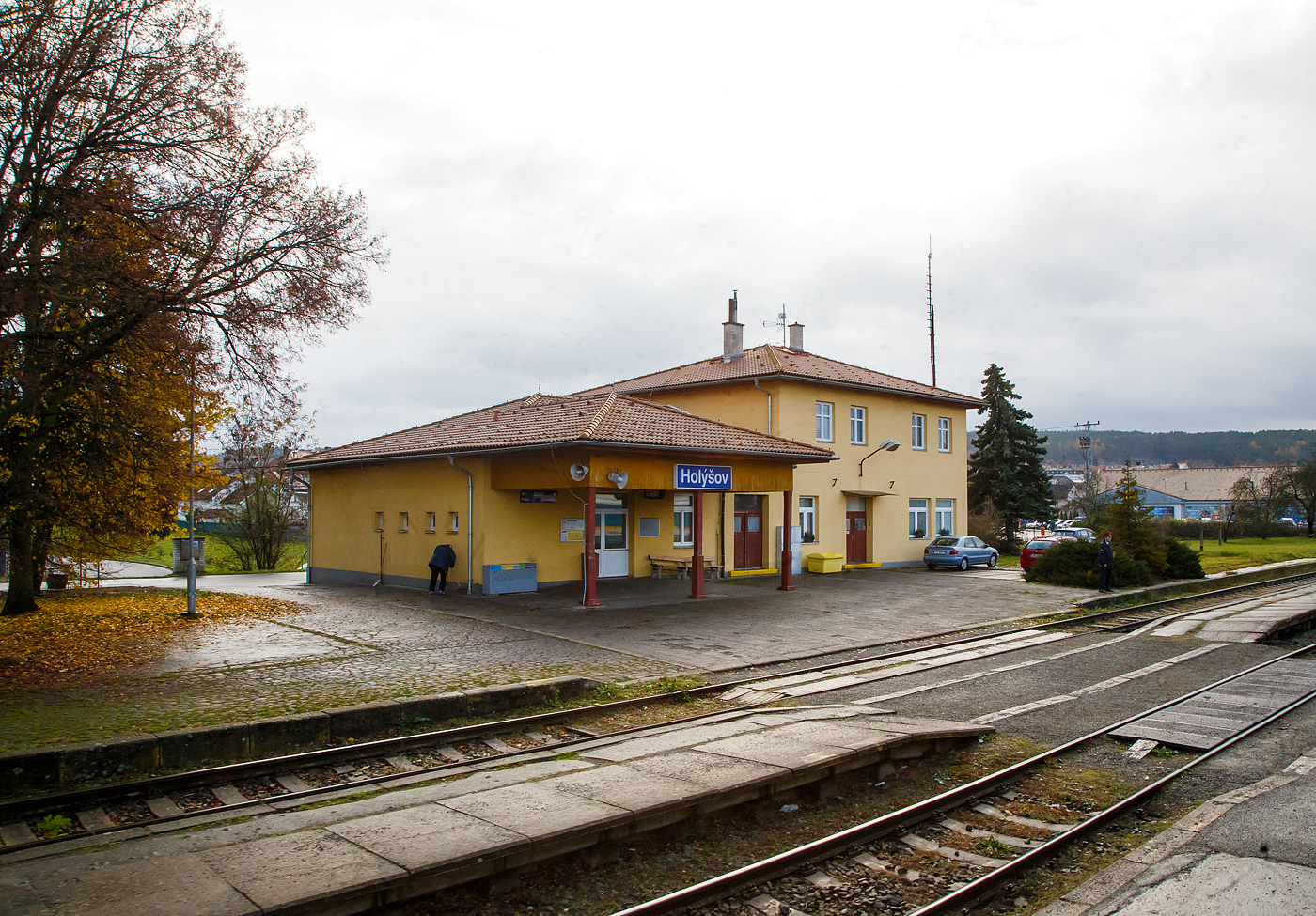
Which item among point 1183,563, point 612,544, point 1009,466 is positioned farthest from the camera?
point 1009,466

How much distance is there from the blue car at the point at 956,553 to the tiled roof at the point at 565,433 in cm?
1037

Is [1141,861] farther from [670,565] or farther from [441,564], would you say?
[670,565]

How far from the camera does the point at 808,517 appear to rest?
29.1m

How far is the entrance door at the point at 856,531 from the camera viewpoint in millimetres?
30828

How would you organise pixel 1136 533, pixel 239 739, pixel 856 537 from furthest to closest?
pixel 856 537
pixel 1136 533
pixel 239 739

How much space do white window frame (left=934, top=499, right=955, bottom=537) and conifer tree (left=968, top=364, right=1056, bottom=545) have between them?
537 inches

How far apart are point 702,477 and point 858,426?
12165 mm

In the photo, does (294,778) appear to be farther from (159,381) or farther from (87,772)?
(159,381)

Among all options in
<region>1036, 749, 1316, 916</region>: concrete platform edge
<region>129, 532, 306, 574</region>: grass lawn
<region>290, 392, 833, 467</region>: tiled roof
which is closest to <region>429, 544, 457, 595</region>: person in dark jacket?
<region>290, 392, 833, 467</region>: tiled roof

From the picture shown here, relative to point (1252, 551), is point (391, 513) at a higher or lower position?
higher

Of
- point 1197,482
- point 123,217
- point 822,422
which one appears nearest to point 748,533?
point 822,422

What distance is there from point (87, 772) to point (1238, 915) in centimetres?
828

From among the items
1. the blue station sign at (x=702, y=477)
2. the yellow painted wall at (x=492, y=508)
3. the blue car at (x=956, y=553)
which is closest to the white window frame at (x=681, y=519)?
the yellow painted wall at (x=492, y=508)

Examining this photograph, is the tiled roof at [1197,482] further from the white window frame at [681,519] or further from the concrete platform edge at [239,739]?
the concrete platform edge at [239,739]
